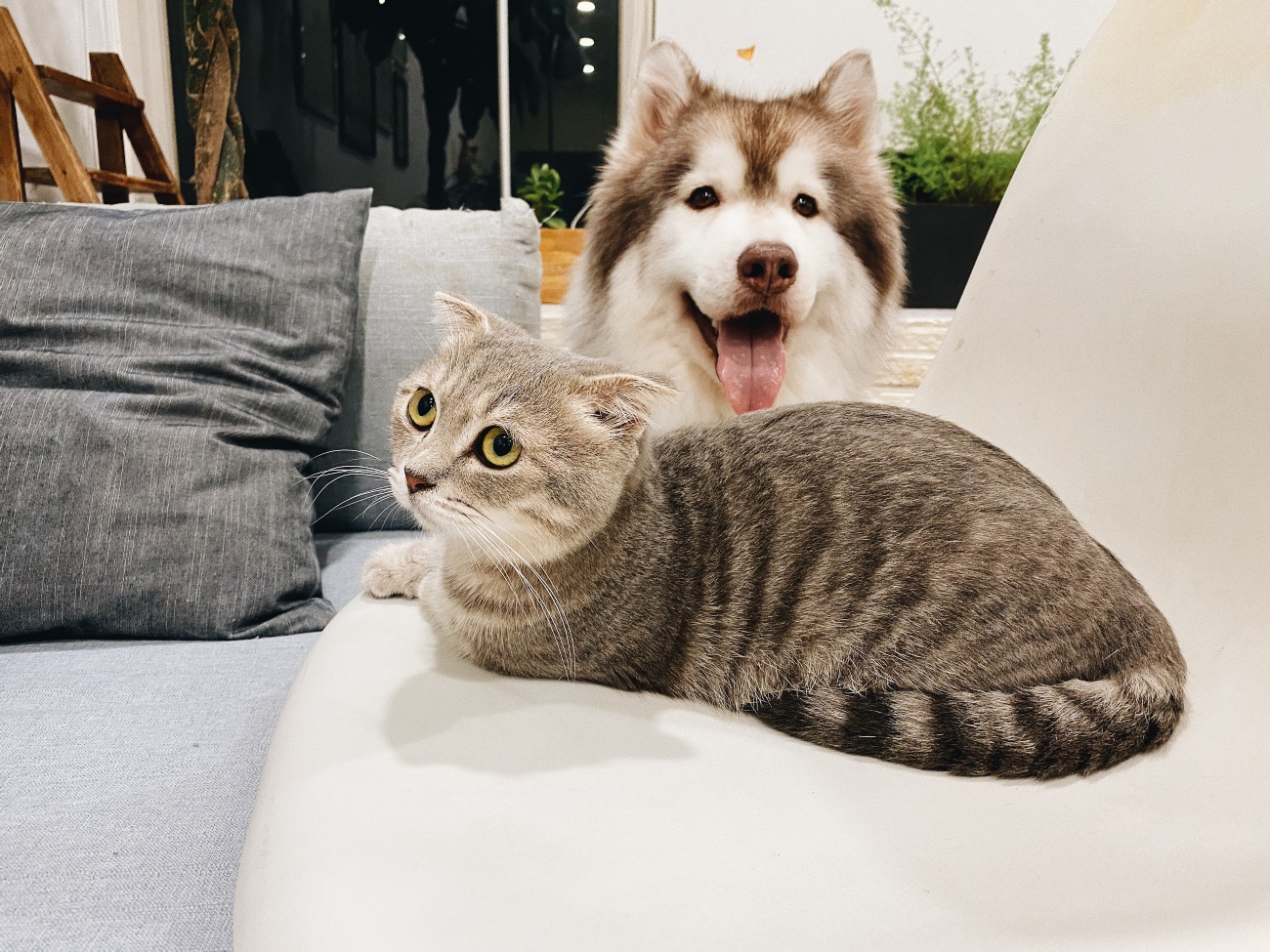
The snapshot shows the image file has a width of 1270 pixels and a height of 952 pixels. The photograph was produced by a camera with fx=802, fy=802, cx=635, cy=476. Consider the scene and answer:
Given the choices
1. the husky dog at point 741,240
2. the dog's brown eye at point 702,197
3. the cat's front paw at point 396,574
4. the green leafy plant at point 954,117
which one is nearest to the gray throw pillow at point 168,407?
the cat's front paw at point 396,574

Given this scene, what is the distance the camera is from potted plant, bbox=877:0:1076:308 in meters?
1.96

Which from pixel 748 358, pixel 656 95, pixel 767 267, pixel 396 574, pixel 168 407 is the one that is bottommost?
pixel 396 574

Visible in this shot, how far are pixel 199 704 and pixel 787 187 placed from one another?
1079mm

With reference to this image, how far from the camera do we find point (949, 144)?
1.99 meters

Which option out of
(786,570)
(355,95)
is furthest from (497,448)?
(355,95)

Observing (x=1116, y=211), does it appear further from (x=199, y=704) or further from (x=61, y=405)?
(x=61, y=405)

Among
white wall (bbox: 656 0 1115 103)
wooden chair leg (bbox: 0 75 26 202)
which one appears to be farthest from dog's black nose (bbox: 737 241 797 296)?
wooden chair leg (bbox: 0 75 26 202)

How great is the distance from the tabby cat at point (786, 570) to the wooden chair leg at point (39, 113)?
166 cm

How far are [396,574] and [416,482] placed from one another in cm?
30

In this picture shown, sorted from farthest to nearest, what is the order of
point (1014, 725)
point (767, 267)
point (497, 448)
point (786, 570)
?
1. point (767, 267)
2. point (786, 570)
3. point (497, 448)
4. point (1014, 725)

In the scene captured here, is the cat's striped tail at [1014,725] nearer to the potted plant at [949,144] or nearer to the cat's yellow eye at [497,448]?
the cat's yellow eye at [497,448]

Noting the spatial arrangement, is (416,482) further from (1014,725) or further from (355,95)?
(355,95)

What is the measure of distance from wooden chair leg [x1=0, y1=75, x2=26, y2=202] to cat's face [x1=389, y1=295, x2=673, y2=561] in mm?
1885

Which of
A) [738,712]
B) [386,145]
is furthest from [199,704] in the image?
[386,145]
